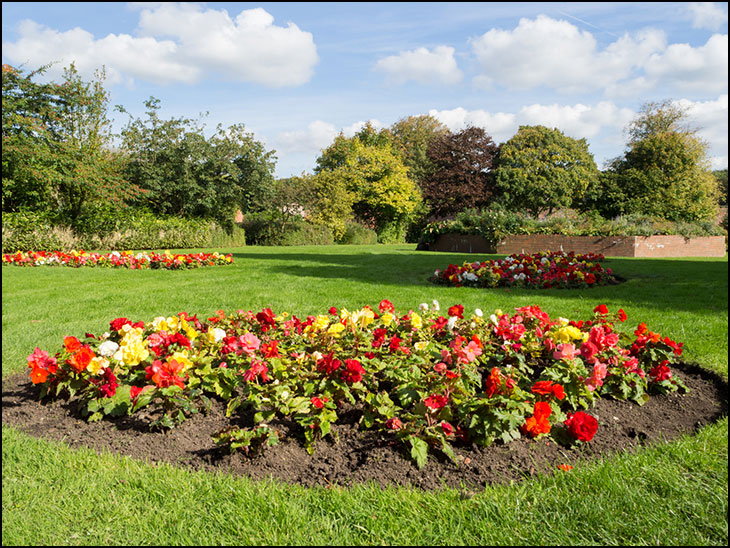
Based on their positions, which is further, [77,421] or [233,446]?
[77,421]

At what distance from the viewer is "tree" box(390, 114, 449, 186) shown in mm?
46531

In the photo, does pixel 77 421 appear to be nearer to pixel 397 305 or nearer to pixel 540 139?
pixel 397 305

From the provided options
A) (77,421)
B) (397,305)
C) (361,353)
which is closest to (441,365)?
(361,353)

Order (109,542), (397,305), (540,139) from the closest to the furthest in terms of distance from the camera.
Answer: (109,542) → (397,305) → (540,139)

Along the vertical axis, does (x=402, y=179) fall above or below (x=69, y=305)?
above

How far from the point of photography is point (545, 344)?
3.34 meters

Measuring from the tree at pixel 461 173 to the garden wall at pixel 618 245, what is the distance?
1404 cm

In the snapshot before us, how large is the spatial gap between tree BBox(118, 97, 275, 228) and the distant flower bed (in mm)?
11185

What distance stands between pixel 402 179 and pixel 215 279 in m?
29.2

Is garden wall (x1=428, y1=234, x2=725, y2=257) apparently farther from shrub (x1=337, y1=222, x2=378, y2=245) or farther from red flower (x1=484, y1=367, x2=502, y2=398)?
red flower (x1=484, y1=367, x2=502, y2=398)

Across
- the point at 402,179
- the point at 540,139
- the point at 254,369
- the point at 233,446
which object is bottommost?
the point at 233,446

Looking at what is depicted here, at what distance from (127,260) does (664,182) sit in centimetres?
3042

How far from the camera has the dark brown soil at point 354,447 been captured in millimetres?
2270

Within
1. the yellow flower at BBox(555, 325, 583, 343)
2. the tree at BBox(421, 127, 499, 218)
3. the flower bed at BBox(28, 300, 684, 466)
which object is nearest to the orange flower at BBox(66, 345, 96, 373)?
the flower bed at BBox(28, 300, 684, 466)
